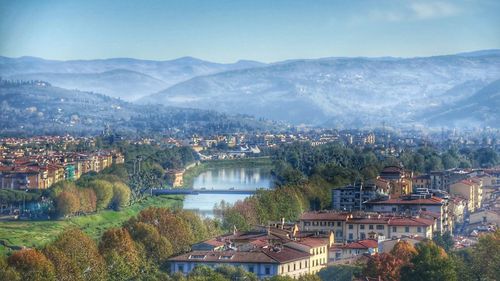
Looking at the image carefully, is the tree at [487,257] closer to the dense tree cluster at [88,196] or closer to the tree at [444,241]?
the tree at [444,241]

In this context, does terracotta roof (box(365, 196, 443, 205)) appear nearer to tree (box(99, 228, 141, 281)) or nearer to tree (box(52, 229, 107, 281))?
tree (box(99, 228, 141, 281))

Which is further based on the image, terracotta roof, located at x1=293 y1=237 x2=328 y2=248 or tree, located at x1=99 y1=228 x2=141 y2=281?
terracotta roof, located at x1=293 y1=237 x2=328 y2=248

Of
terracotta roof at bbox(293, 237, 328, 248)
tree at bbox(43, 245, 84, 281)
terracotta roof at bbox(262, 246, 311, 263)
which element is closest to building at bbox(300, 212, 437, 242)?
terracotta roof at bbox(293, 237, 328, 248)

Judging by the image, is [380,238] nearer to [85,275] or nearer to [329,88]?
[85,275]

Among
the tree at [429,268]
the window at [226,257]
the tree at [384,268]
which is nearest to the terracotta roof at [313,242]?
the window at [226,257]

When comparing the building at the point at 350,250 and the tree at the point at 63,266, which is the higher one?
the tree at the point at 63,266

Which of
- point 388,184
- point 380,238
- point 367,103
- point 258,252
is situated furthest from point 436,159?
point 367,103

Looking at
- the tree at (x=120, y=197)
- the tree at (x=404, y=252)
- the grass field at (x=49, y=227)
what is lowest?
the grass field at (x=49, y=227)
